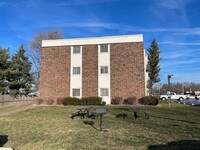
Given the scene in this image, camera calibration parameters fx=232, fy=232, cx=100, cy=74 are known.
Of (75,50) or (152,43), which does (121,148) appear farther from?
(152,43)

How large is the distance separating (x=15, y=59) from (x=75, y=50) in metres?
13.3

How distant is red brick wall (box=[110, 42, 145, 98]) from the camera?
2589cm

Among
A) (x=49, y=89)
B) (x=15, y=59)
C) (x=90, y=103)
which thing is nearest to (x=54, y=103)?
(x=49, y=89)

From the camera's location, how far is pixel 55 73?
28.4m

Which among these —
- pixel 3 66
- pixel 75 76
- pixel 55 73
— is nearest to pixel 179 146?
pixel 75 76

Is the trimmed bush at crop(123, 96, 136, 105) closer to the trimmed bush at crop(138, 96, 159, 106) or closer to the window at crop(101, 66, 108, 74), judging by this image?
the trimmed bush at crop(138, 96, 159, 106)

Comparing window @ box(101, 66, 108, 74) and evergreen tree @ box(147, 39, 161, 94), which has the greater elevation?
evergreen tree @ box(147, 39, 161, 94)

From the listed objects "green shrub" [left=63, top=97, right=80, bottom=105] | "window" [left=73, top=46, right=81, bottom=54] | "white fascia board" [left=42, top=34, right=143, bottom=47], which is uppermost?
"white fascia board" [left=42, top=34, right=143, bottom=47]

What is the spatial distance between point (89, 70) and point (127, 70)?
4.52 m

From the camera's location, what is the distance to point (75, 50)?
93.0ft

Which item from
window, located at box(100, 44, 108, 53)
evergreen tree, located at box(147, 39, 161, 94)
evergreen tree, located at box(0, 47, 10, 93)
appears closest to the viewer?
window, located at box(100, 44, 108, 53)

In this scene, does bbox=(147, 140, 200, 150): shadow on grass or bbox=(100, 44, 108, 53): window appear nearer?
bbox=(147, 140, 200, 150): shadow on grass

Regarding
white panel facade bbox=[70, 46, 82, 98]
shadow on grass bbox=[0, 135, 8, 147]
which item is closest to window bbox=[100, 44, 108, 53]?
white panel facade bbox=[70, 46, 82, 98]

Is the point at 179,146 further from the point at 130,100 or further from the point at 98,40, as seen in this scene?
the point at 98,40
